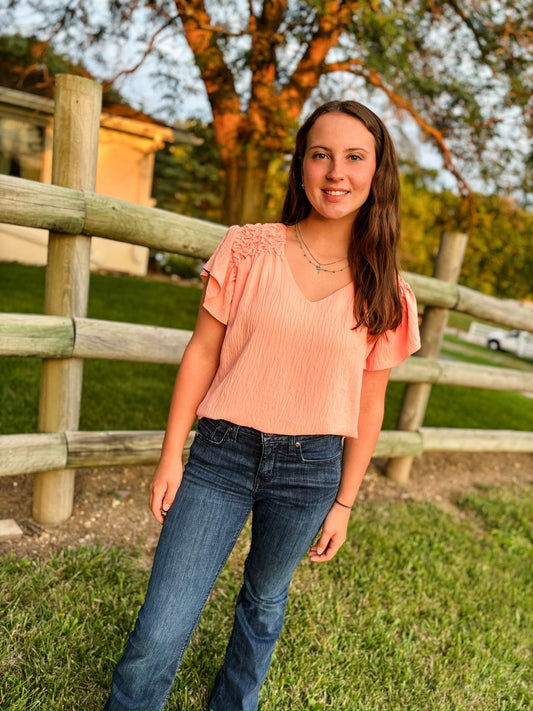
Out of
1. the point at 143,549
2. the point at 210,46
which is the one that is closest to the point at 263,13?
the point at 210,46

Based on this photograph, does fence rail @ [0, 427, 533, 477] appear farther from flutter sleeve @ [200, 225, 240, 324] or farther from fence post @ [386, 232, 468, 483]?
fence post @ [386, 232, 468, 483]

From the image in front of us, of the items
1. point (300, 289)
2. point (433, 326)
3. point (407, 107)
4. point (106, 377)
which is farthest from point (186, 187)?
point (300, 289)

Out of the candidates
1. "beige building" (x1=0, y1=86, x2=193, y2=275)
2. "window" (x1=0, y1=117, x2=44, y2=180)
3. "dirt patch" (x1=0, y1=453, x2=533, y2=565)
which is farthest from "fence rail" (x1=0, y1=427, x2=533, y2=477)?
"window" (x1=0, y1=117, x2=44, y2=180)

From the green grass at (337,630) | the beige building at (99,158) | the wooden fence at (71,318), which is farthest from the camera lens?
the beige building at (99,158)

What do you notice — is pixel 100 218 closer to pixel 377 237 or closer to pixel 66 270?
pixel 66 270

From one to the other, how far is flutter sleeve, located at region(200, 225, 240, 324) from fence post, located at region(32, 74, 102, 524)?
1.27 metres

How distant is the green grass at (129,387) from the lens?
4.94 m

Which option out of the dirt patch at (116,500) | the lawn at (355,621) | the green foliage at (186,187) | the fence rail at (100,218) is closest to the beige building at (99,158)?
the green foliage at (186,187)

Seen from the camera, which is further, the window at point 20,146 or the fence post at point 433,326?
the window at point 20,146

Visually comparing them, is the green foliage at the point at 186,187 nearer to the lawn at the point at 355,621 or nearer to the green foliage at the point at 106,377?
the green foliage at the point at 106,377

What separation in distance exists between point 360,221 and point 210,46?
4.80 m

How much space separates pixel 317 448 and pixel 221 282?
0.58m

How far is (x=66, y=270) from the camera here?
113 inches

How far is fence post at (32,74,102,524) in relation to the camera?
2740 mm
